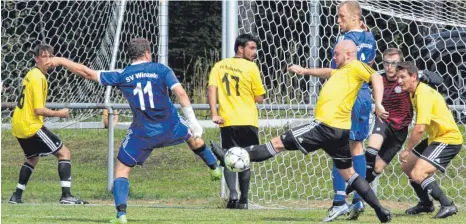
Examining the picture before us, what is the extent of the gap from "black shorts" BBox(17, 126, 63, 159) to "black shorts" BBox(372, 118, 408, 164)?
384 centimetres

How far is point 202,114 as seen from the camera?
626 inches

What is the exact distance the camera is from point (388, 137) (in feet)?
37.2

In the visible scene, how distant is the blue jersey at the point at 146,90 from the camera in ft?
30.7

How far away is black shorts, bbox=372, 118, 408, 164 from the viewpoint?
11.3 m

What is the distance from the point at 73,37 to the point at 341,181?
7.97 meters

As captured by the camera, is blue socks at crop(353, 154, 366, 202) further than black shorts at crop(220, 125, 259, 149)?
No

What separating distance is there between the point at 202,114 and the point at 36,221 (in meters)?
6.60

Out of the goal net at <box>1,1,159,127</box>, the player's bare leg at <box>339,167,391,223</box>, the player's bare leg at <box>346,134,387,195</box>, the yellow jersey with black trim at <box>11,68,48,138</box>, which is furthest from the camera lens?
the goal net at <box>1,1,159,127</box>

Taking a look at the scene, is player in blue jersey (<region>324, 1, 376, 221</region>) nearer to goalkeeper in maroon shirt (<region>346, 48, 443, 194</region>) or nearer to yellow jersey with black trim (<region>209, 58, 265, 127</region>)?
goalkeeper in maroon shirt (<region>346, 48, 443, 194</region>)

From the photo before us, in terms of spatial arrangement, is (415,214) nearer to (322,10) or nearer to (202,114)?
(322,10)

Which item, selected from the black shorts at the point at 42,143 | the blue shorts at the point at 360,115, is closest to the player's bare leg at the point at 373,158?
the blue shorts at the point at 360,115

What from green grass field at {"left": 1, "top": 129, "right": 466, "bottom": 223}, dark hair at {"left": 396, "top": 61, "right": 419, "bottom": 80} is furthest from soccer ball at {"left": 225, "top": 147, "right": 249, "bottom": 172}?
dark hair at {"left": 396, "top": 61, "right": 419, "bottom": 80}

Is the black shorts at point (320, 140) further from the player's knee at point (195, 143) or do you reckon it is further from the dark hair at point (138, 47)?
the dark hair at point (138, 47)

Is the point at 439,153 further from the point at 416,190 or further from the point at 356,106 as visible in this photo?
the point at 356,106
